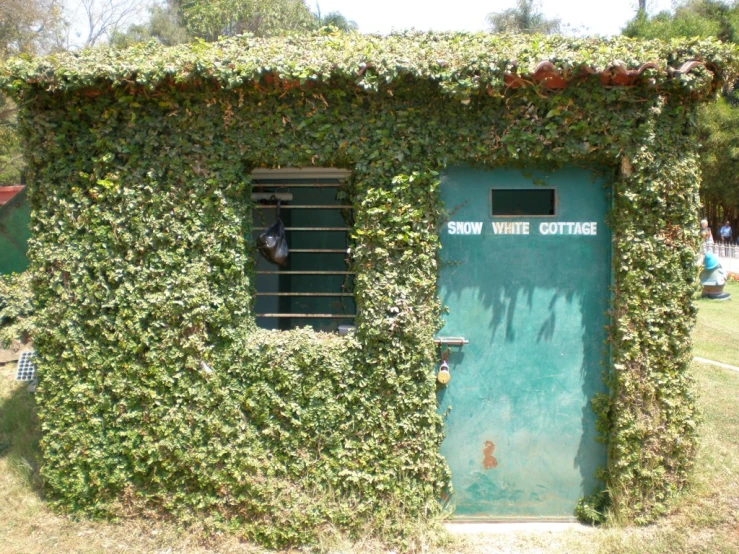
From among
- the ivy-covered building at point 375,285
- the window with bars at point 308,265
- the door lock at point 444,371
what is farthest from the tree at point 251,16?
the door lock at point 444,371

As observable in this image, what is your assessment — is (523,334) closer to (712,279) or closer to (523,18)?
(712,279)

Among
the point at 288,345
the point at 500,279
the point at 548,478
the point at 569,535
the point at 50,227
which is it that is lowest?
the point at 569,535

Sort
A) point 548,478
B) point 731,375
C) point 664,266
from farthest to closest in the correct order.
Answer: point 731,375 < point 548,478 < point 664,266

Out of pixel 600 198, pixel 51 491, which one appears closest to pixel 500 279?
pixel 600 198

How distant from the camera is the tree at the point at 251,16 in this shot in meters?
23.5

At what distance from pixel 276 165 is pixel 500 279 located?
1854 mm

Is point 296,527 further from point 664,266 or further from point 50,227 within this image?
point 664,266

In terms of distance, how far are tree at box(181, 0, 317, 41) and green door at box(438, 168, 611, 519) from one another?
817 inches

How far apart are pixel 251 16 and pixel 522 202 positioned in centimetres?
2254

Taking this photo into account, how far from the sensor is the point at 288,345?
166 inches

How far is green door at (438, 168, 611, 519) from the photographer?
4.34 m

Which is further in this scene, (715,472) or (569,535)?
(715,472)

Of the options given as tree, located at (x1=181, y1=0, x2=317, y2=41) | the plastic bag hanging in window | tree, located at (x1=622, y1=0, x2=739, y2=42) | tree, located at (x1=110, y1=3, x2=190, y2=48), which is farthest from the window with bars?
tree, located at (x1=110, y1=3, x2=190, y2=48)

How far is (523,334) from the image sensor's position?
4.39 metres
